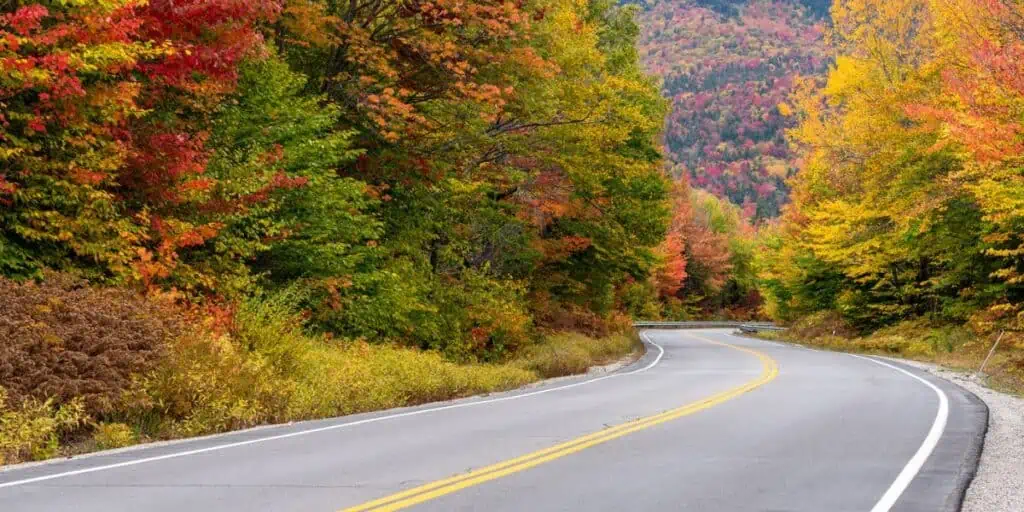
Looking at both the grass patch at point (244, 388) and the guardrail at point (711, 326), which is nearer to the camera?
the grass patch at point (244, 388)

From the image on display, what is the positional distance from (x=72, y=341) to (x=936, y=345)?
34.1m

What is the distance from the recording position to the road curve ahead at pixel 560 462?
839cm

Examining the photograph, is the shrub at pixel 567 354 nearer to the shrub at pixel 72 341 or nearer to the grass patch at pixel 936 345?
the grass patch at pixel 936 345

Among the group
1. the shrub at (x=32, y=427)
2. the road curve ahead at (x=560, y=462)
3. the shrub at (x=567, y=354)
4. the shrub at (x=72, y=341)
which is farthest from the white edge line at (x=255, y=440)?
the shrub at (x=567, y=354)

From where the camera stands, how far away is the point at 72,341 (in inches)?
517

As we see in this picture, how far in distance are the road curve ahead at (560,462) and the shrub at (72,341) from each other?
1.47 meters

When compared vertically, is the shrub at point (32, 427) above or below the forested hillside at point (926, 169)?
below

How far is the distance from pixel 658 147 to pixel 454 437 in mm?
33291

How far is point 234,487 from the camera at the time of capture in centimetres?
885

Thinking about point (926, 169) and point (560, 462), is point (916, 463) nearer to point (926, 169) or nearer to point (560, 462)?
point (560, 462)

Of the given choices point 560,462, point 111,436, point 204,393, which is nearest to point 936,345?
point 204,393

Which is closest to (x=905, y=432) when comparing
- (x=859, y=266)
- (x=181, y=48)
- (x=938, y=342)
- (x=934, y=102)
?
(x=181, y=48)

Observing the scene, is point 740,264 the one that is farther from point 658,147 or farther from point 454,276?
point 454,276

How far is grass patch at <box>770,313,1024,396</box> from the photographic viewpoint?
26.9m
